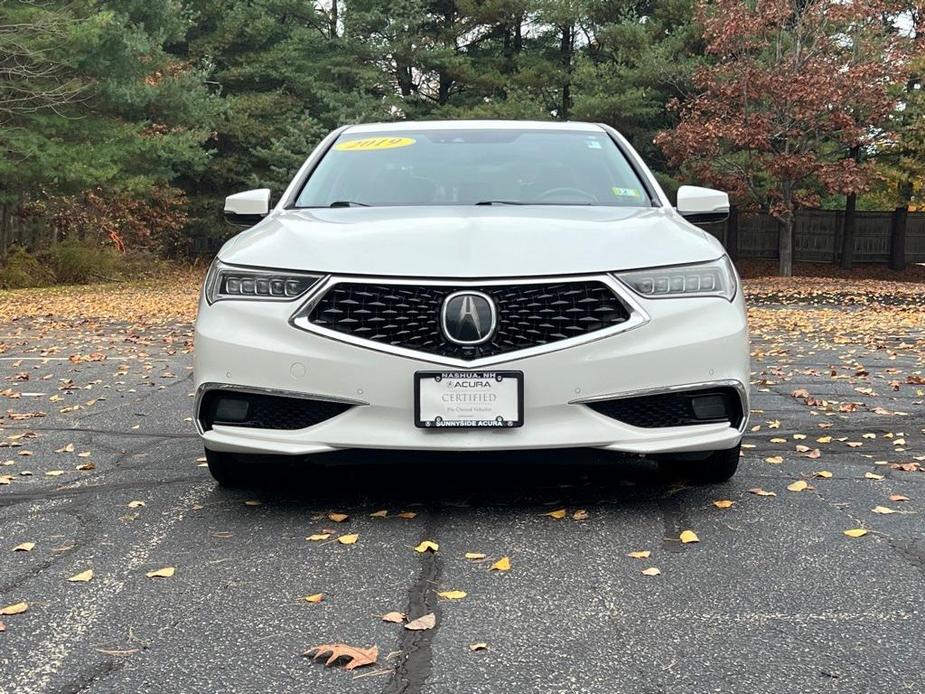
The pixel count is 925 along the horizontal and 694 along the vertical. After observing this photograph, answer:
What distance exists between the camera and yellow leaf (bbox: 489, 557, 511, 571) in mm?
3018

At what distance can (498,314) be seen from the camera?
329 cm

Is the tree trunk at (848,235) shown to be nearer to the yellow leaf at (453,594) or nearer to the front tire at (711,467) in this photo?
the front tire at (711,467)

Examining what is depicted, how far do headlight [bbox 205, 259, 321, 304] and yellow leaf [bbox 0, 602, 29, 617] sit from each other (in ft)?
4.08

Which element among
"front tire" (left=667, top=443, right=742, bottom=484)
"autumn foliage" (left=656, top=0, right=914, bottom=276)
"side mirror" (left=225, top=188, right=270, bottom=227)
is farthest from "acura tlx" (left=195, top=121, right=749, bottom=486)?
"autumn foliage" (left=656, top=0, right=914, bottom=276)

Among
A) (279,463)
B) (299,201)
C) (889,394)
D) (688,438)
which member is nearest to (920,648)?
(688,438)

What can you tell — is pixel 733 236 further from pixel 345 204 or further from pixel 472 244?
pixel 472 244

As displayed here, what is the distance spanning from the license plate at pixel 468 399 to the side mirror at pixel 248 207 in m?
1.66

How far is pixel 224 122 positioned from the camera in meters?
28.7

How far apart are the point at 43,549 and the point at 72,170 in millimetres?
16913

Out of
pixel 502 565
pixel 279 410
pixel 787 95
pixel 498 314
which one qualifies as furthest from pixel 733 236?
pixel 502 565

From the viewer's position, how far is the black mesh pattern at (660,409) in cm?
341

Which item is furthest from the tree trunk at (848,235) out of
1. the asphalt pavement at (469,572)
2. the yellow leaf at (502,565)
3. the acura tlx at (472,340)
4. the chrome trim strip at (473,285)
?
the yellow leaf at (502,565)

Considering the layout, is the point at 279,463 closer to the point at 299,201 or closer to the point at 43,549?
the point at 43,549

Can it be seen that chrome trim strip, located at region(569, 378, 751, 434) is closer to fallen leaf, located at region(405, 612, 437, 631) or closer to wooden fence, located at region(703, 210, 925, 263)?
fallen leaf, located at region(405, 612, 437, 631)
